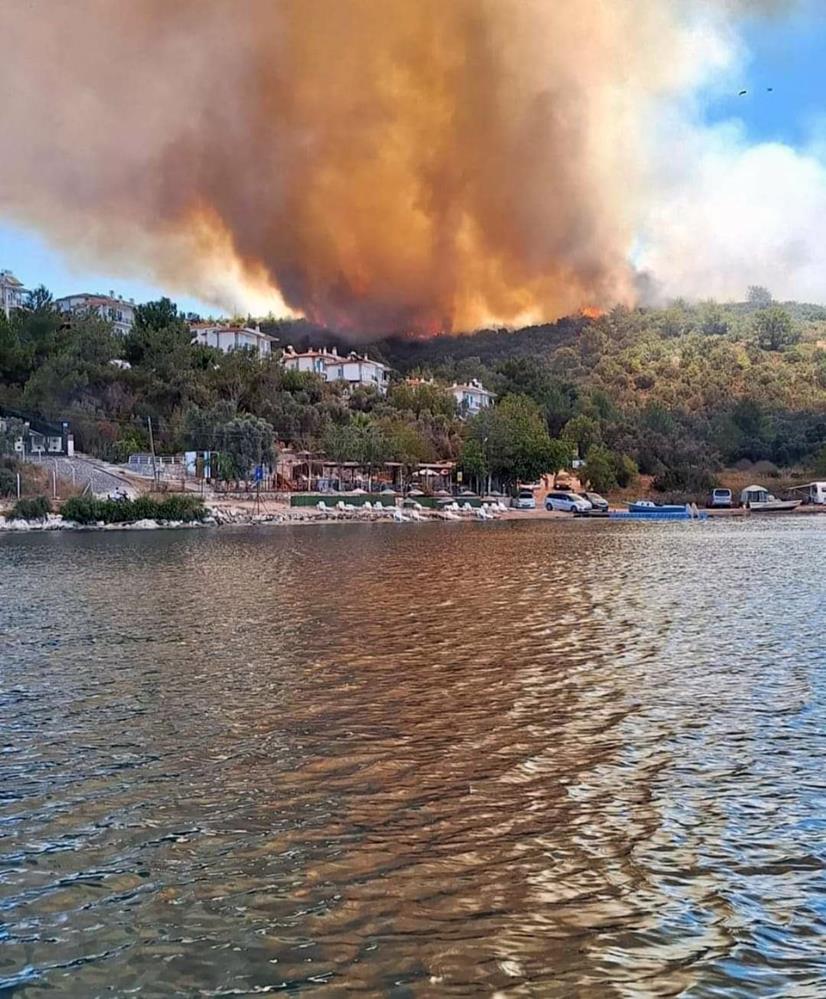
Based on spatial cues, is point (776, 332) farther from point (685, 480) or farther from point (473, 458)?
point (473, 458)

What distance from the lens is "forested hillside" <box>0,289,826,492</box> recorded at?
285ft

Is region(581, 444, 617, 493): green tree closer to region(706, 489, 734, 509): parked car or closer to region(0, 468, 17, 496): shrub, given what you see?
region(706, 489, 734, 509): parked car

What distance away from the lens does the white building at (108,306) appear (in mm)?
131250

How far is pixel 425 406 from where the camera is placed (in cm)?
11550

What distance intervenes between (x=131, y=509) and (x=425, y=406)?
58059 mm

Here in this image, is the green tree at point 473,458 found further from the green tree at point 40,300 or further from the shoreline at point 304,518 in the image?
the green tree at point 40,300

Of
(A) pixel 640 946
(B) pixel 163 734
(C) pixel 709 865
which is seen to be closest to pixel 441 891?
(A) pixel 640 946

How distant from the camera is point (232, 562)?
35281 millimetres

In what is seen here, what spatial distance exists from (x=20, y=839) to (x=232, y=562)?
27823 mm

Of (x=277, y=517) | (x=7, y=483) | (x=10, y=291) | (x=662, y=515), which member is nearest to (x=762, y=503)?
(x=662, y=515)

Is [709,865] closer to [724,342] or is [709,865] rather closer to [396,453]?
[396,453]

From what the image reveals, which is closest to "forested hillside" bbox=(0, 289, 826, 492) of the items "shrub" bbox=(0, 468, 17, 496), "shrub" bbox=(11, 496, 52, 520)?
"shrub" bbox=(0, 468, 17, 496)

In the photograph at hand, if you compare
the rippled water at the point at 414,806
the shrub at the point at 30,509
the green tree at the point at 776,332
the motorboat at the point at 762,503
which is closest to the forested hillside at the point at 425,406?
the green tree at the point at 776,332

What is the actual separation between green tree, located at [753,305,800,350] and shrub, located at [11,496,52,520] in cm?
14472
